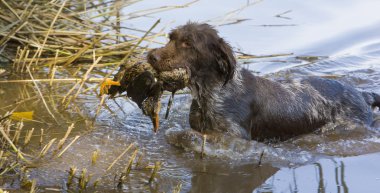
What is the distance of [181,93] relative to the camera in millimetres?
8984

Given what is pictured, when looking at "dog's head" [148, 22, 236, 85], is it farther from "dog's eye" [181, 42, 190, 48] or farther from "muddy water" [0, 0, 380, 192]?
"muddy water" [0, 0, 380, 192]

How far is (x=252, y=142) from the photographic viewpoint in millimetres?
7805

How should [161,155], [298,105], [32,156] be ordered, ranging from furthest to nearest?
[298,105] → [161,155] → [32,156]

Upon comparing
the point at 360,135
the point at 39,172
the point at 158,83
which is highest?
the point at 158,83

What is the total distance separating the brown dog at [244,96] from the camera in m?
7.26

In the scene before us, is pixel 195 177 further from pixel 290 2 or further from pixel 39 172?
pixel 290 2

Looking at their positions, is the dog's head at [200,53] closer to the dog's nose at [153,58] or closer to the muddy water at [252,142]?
the dog's nose at [153,58]

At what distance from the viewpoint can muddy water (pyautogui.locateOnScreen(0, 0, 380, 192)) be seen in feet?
21.8

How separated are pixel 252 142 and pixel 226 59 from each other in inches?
38.8

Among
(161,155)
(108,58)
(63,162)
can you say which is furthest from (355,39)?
(63,162)

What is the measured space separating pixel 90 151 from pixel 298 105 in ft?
8.19

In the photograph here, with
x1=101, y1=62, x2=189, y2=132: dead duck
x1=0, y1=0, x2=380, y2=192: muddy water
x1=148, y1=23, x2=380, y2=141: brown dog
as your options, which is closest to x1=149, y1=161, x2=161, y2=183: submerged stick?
x1=0, y1=0, x2=380, y2=192: muddy water

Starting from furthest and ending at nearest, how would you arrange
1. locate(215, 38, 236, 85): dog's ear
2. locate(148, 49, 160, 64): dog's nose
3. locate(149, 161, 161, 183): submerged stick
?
locate(215, 38, 236, 85): dog's ear < locate(148, 49, 160, 64): dog's nose < locate(149, 161, 161, 183): submerged stick

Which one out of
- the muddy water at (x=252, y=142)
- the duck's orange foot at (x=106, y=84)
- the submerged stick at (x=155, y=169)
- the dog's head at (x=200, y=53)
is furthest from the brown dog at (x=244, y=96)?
the submerged stick at (x=155, y=169)
